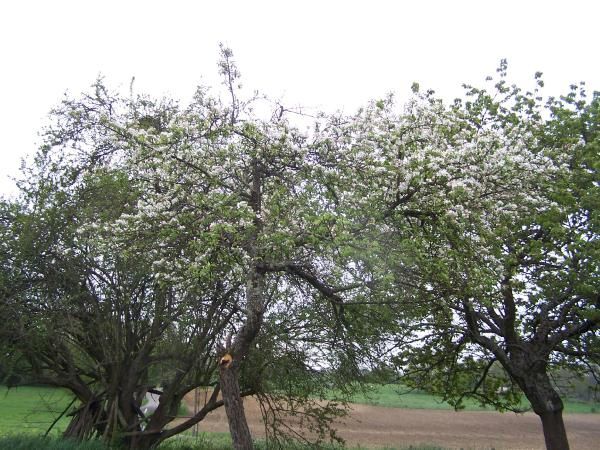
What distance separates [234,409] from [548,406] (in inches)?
323

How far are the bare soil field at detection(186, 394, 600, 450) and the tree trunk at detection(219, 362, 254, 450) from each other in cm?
1099

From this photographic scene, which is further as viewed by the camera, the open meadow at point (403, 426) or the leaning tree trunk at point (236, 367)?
the open meadow at point (403, 426)

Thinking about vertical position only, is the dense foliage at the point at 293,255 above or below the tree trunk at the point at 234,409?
above

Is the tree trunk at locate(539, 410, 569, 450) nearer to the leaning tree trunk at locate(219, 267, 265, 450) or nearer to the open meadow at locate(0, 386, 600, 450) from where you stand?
the open meadow at locate(0, 386, 600, 450)

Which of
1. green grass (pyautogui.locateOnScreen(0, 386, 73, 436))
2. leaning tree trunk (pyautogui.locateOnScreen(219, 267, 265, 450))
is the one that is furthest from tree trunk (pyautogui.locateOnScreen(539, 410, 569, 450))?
green grass (pyautogui.locateOnScreen(0, 386, 73, 436))

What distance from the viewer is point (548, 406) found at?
42.6 feet

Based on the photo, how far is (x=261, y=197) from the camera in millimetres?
9023

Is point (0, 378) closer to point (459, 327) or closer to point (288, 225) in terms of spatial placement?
point (288, 225)

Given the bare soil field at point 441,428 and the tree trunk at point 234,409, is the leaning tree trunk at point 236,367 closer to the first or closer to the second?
the tree trunk at point 234,409

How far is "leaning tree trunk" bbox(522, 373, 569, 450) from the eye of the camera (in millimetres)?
12969

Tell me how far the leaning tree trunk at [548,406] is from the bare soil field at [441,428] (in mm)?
6901

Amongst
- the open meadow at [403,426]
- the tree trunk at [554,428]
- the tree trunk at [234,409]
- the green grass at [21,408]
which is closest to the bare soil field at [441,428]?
the open meadow at [403,426]

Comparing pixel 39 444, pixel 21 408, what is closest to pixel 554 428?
pixel 39 444

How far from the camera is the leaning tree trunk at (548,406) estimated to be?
12969 millimetres
